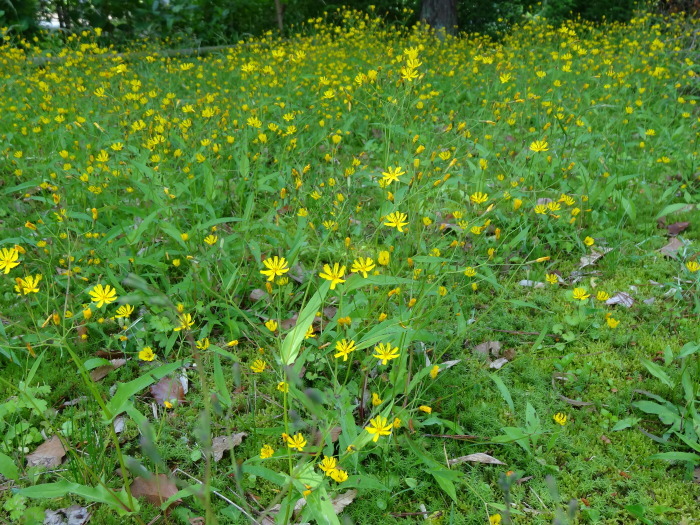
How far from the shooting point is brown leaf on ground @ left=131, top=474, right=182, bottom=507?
1.44 m

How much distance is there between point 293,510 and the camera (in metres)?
1.39

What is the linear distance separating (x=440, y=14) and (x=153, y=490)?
8199 mm

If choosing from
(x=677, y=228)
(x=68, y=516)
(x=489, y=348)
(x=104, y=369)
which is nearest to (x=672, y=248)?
(x=677, y=228)

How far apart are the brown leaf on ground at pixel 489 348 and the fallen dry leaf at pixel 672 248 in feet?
3.54

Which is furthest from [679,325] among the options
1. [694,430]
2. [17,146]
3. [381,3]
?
[381,3]

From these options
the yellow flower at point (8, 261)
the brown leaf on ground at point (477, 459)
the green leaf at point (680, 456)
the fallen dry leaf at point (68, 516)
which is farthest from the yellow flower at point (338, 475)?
the yellow flower at point (8, 261)

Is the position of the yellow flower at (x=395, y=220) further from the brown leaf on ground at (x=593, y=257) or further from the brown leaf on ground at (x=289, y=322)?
the brown leaf on ground at (x=593, y=257)

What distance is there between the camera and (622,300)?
2188mm

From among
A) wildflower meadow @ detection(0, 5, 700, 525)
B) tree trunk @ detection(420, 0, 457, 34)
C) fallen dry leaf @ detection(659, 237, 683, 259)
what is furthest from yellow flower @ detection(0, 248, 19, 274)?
tree trunk @ detection(420, 0, 457, 34)

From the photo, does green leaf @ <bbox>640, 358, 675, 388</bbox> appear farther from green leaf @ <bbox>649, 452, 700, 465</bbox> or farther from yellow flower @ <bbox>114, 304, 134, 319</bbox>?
yellow flower @ <bbox>114, 304, 134, 319</bbox>

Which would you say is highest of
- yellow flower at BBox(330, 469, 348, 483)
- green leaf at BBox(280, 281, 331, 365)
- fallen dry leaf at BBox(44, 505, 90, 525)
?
green leaf at BBox(280, 281, 331, 365)

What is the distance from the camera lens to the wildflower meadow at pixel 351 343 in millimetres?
1420

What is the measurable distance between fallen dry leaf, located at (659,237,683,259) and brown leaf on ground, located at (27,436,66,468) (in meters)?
2.59

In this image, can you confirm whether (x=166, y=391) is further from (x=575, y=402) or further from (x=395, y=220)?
(x=575, y=402)
